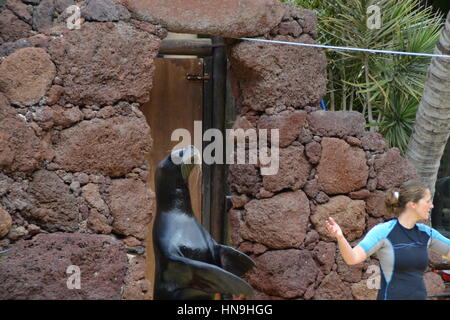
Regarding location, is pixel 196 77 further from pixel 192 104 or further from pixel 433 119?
pixel 433 119

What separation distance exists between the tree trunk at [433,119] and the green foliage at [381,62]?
22 cm

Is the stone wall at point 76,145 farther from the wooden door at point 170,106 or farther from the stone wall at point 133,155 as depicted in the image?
the wooden door at point 170,106

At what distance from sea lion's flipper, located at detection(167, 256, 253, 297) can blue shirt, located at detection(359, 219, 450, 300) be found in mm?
784

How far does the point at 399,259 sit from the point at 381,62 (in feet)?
10.9

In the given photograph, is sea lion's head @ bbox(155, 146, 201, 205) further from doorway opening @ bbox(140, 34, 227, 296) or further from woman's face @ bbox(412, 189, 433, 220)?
doorway opening @ bbox(140, 34, 227, 296)

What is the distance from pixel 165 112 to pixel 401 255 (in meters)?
3.43

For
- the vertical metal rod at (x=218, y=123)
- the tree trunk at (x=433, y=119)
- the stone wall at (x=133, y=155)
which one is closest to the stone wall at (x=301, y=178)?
the stone wall at (x=133, y=155)

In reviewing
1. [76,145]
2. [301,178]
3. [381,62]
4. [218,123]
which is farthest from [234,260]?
[381,62]

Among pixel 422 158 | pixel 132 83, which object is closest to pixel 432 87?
pixel 422 158

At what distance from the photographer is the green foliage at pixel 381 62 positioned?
7.34 metres

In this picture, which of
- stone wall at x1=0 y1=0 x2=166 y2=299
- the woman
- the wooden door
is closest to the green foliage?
the wooden door

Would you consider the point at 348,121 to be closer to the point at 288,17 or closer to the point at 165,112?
the point at 288,17

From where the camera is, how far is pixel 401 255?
453cm

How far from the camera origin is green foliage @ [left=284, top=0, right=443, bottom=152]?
24.1ft
